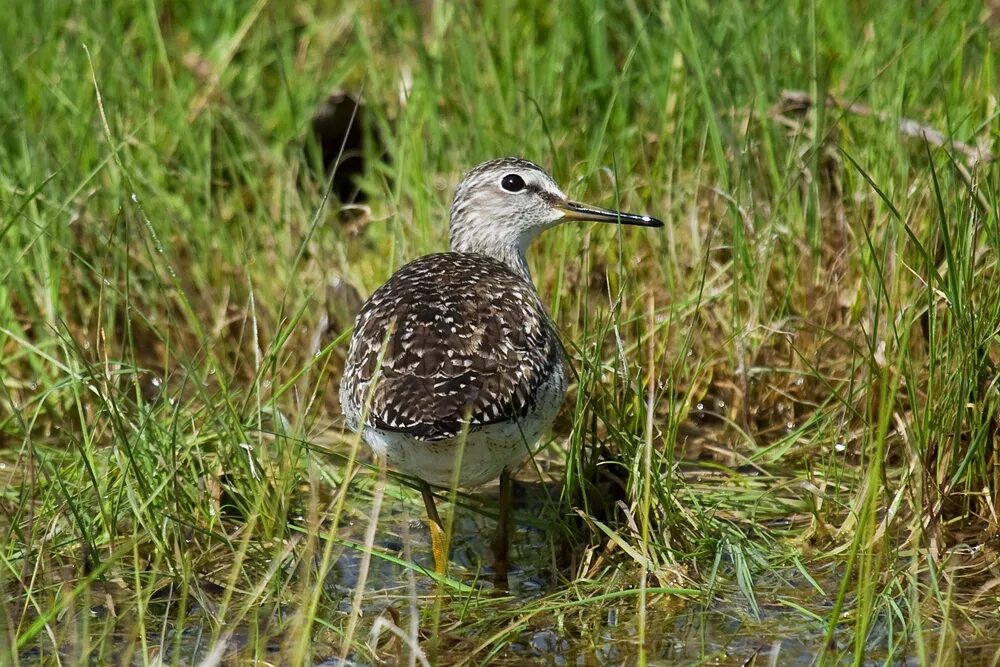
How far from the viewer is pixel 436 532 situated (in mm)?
5289

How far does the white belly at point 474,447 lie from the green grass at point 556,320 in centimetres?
15

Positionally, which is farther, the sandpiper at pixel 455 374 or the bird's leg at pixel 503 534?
the bird's leg at pixel 503 534

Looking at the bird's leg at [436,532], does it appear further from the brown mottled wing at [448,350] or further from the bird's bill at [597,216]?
the bird's bill at [597,216]

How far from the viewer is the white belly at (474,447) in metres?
4.57

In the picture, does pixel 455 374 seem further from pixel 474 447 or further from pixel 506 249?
pixel 506 249

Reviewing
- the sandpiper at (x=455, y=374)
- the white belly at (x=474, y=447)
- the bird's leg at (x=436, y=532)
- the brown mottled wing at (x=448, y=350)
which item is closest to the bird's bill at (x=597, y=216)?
the sandpiper at (x=455, y=374)

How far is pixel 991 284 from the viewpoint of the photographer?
4.79 metres

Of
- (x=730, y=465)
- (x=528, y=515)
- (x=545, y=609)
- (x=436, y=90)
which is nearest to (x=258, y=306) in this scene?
(x=436, y=90)

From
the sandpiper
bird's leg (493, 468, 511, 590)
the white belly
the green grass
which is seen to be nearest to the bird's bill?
the sandpiper

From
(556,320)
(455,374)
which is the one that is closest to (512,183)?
(556,320)

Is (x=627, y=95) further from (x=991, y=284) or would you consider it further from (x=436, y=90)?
(x=991, y=284)

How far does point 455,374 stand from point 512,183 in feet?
5.48

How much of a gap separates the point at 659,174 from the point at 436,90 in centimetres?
121

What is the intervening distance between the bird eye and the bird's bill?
191mm
